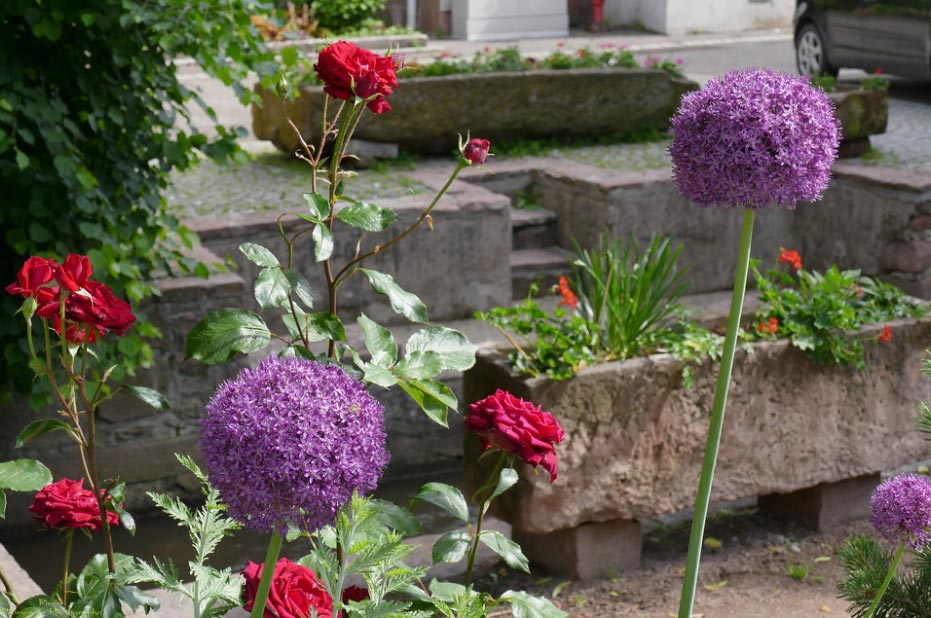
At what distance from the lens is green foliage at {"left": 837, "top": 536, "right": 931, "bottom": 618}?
2332 mm

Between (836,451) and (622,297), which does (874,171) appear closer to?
(836,451)

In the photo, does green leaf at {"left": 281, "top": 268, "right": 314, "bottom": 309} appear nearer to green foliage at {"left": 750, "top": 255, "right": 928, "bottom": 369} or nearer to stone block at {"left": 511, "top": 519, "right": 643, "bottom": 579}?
stone block at {"left": 511, "top": 519, "right": 643, "bottom": 579}

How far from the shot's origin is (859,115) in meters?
8.23

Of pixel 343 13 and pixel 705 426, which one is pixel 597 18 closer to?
pixel 343 13

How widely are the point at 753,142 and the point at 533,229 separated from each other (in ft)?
18.4

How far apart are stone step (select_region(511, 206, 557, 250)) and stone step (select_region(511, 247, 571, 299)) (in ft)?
0.53

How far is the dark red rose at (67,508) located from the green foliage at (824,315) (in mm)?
2530

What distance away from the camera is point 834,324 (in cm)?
426

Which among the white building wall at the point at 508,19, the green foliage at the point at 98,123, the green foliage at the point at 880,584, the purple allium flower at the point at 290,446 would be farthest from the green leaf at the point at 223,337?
the white building wall at the point at 508,19

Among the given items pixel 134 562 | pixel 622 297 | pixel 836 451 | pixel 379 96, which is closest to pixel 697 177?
pixel 379 96

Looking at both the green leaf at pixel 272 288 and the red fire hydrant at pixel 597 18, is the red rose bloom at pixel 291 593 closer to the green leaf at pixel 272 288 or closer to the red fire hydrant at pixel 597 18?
the green leaf at pixel 272 288

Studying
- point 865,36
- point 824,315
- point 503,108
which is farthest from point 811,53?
point 824,315

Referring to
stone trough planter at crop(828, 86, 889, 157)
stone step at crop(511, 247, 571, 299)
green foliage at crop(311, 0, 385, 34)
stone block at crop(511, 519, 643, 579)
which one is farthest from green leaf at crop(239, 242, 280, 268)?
green foliage at crop(311, 0, 385, 34)

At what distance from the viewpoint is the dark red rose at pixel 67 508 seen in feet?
7.33
